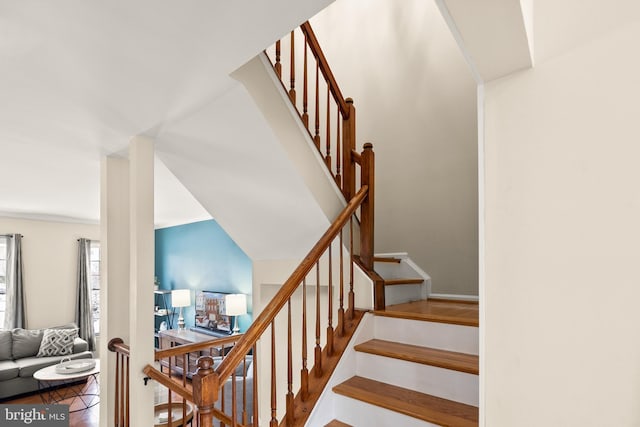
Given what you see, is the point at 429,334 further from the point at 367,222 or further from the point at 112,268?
the point at 112,268

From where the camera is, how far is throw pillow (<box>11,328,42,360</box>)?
544 cm

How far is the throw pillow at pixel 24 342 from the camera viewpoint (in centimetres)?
544

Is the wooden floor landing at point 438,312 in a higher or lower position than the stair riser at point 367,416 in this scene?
higher

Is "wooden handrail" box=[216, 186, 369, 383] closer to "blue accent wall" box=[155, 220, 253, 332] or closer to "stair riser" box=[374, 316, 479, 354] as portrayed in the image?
"stair riser" box=[374, 316, 479, 354]

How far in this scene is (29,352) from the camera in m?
5.53

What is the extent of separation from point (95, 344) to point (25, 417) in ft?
7.95

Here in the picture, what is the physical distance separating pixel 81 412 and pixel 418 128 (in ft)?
17.4

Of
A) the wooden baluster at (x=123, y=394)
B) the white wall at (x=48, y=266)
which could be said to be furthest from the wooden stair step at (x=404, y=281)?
the white wall at (x=48, y=266)

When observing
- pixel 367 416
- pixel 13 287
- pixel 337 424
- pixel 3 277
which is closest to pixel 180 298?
pixel 13 287

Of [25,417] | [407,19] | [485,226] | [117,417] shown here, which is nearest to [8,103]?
[117,417]

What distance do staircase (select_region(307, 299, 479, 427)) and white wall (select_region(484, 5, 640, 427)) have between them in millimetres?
712

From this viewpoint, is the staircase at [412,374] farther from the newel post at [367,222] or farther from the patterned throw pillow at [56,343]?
the patterned throw pillow at [56,343]

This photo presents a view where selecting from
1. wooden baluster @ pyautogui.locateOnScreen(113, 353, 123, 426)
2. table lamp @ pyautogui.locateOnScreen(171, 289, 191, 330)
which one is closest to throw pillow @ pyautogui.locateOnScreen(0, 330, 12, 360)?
table lamp @ pyautogui.locateOnScreen(171, 289, 191, 330)

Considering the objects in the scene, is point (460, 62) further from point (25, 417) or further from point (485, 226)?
point (25, 417)
